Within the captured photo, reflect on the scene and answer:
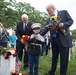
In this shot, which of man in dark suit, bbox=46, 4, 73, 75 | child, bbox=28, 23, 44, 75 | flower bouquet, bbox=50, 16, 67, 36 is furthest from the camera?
child, bbox=28, 23, 44, 75

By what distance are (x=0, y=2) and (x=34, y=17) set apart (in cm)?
1207

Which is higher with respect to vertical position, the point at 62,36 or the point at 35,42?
the point at 62,36

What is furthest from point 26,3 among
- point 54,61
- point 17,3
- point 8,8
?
point 54,61

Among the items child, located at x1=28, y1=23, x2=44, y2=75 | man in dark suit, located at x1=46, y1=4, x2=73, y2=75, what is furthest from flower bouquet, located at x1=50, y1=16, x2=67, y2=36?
child, located at x1=28, y1=23, x2=44, y2=75

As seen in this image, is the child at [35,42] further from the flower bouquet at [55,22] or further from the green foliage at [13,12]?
the green foliage at [13,12]

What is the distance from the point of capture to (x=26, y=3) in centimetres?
6488

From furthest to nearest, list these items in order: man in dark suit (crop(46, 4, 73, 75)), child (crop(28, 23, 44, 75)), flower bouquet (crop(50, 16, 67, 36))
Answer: child (crop(28, 23, 44, 75)), man in dark suit (crop(46, 4, 73, 75)), flower bouquet (crop(50, 16, 67, 36))

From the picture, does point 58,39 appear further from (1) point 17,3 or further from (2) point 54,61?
(1) point 17,3

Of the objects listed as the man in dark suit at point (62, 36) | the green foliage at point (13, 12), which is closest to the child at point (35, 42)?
the man in dark suit at point (62, 36)

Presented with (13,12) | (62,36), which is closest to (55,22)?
(62,36)

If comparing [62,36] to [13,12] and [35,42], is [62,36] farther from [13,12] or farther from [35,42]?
[13,12]

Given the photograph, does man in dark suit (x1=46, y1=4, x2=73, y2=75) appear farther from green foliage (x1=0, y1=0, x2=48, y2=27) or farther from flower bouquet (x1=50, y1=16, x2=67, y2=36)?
green foliage (x1=0, y1=0, x2=48, y2=27)

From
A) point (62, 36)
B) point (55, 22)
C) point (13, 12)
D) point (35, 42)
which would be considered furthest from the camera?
point (13, 12)

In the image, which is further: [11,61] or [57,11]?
[57,11]
